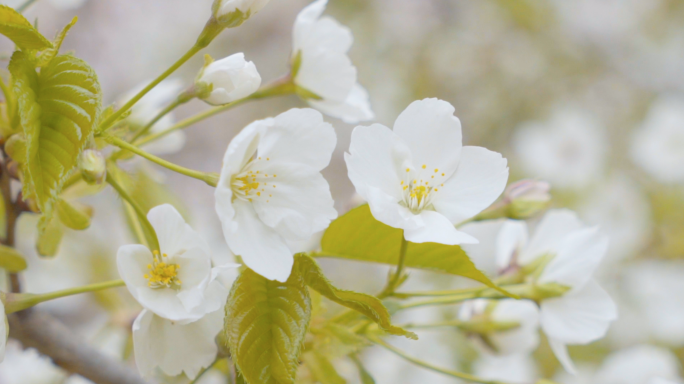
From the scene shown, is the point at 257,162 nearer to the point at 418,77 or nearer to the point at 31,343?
the point at 31,343

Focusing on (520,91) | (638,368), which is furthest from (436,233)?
(520,91)

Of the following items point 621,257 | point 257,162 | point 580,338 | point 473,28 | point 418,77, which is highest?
point 257,162

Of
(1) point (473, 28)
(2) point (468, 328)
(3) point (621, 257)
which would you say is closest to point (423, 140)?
(2) point (468, 328)

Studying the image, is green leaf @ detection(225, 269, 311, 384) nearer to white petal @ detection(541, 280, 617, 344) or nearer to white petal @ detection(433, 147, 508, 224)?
white petal @ detection(433, 147, 508, 224)

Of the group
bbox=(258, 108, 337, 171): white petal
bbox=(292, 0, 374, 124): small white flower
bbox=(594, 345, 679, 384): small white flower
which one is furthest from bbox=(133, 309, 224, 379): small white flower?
bbox=(594, 345, 679, 384): small white flower

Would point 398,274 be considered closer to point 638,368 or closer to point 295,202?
point 295,202

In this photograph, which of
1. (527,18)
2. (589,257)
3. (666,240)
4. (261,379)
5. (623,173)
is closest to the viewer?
(261,379)

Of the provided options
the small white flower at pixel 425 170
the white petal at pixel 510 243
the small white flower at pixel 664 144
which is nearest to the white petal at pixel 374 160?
the small white flower at pixel 425 170
